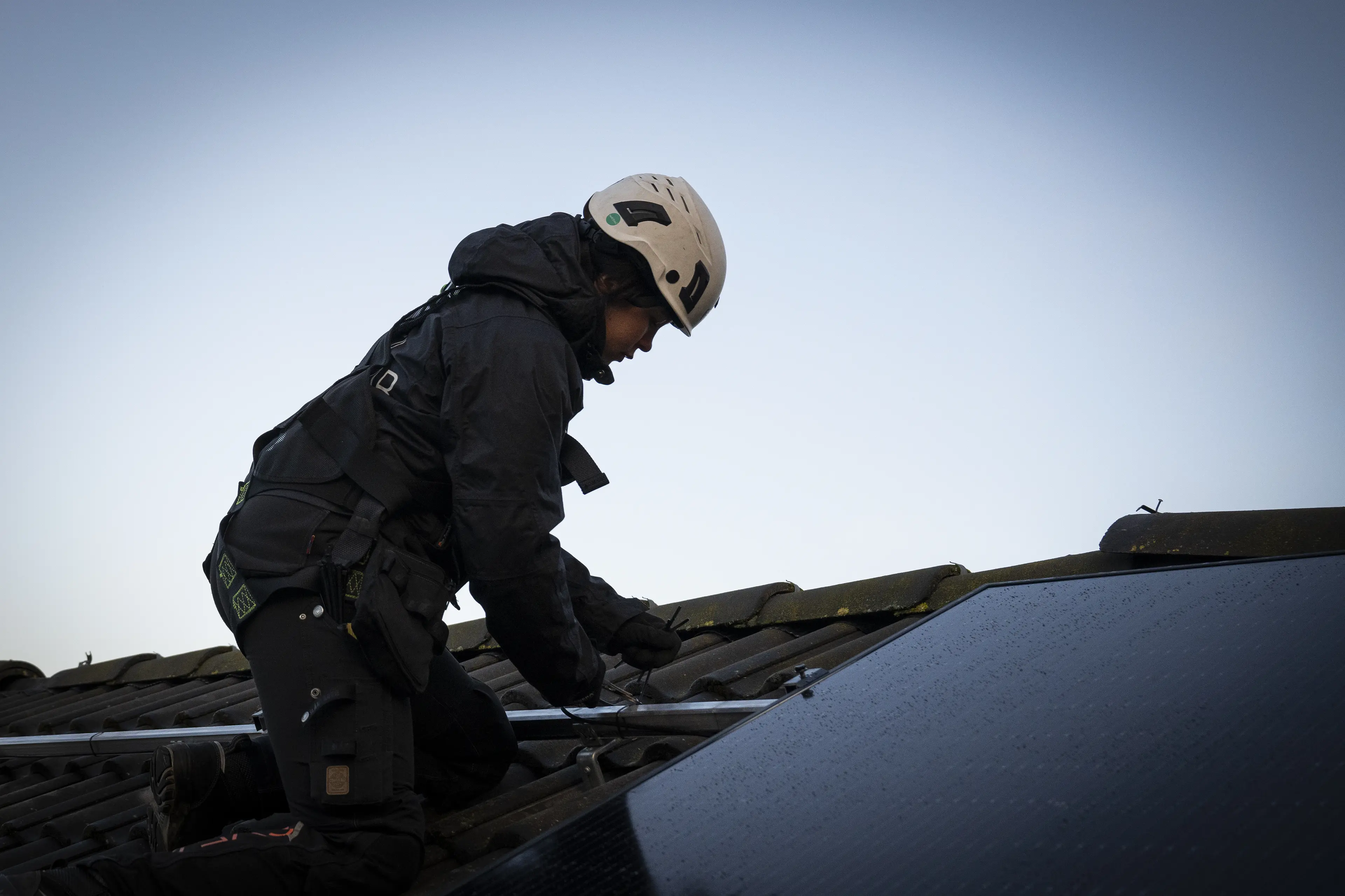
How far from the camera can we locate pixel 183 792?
2.45m

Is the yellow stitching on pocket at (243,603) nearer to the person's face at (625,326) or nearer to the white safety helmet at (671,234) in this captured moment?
the person's face at (625,326)

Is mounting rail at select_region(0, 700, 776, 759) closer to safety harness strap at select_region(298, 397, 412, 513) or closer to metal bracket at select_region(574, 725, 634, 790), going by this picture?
metal bracket at select_region(574, 725, 634, 790)

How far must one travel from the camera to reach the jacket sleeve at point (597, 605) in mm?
2828

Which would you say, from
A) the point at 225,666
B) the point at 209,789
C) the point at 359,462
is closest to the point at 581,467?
the point at 359,462

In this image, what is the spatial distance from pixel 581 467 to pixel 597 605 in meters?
0.36

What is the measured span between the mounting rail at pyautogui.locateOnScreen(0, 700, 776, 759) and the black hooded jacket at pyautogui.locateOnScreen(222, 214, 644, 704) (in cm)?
12

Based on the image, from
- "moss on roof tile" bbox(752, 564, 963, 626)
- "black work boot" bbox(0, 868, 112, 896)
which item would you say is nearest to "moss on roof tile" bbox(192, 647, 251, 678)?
"moss on roof tile" bbox(752, 564, 963, 626)

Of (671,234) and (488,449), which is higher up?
(671,234)

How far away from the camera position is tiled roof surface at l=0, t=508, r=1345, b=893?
2.50 m

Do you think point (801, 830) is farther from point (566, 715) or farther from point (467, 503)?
point (566, 715)

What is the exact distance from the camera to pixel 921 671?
185 centimetres

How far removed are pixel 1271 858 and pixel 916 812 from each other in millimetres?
400

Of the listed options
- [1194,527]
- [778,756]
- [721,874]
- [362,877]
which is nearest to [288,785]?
[362,877]

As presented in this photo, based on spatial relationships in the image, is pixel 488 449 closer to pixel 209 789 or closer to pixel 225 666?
pixel 209 789
